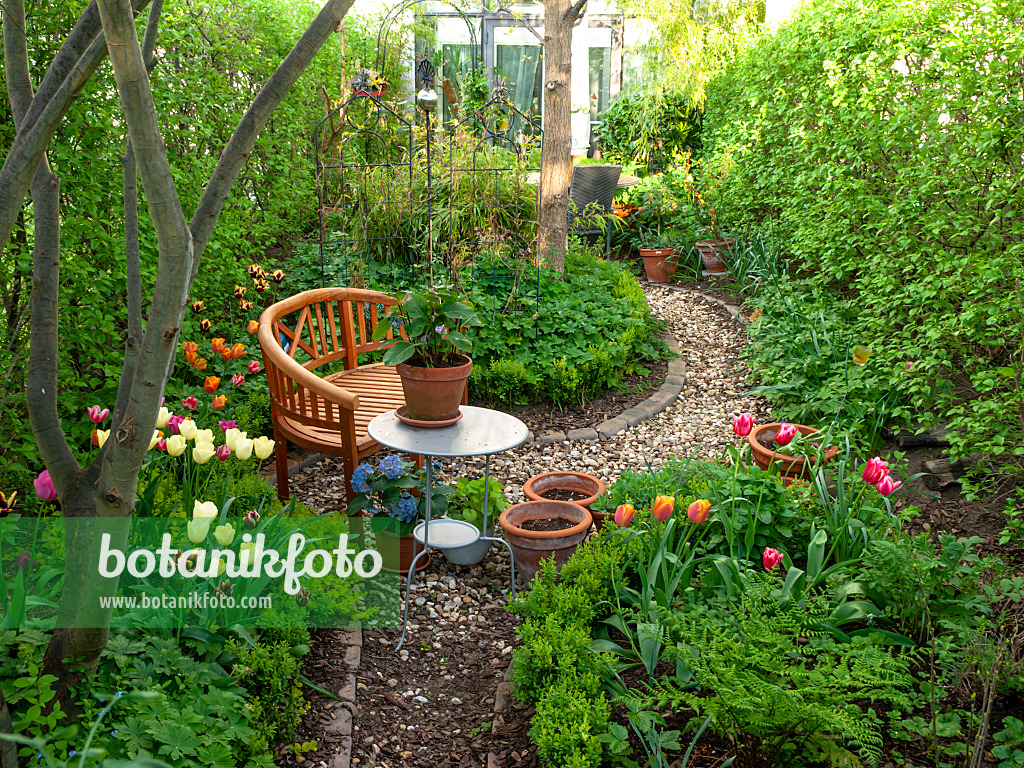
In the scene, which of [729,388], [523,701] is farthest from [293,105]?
[523,701]

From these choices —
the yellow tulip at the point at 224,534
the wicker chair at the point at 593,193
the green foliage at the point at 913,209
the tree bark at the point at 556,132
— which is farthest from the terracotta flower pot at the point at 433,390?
the wicker chair at the point at 593,193

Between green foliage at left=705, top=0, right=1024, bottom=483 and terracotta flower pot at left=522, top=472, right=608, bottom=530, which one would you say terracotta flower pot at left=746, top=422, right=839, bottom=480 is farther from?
terracotta flower pot at left=522, top=472, right=608, bottom=530

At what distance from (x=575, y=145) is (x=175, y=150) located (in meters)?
8.11

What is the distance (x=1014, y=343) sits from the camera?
115 inches

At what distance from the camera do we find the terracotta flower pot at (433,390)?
8.27 ft

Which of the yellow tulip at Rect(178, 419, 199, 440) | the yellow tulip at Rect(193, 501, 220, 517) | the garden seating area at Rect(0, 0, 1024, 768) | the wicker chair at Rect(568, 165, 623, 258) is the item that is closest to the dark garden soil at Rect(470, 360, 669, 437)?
the garden seating area at Rect(0, 0, 1024, 768)

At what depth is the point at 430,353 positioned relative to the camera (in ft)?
8.44

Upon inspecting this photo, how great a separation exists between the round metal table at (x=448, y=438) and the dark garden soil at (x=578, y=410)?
1491 mm

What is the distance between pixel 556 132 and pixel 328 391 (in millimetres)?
3645

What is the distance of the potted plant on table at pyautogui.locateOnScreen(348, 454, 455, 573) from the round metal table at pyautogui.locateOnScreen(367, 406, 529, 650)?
99 mm

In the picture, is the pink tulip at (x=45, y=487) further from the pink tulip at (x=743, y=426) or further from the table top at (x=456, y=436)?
the pink tulip at (x=743, y=426)

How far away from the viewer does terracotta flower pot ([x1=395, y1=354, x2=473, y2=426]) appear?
8.27 ft

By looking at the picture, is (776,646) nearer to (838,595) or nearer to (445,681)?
(838,595)

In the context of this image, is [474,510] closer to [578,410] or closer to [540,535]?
[540,535]
